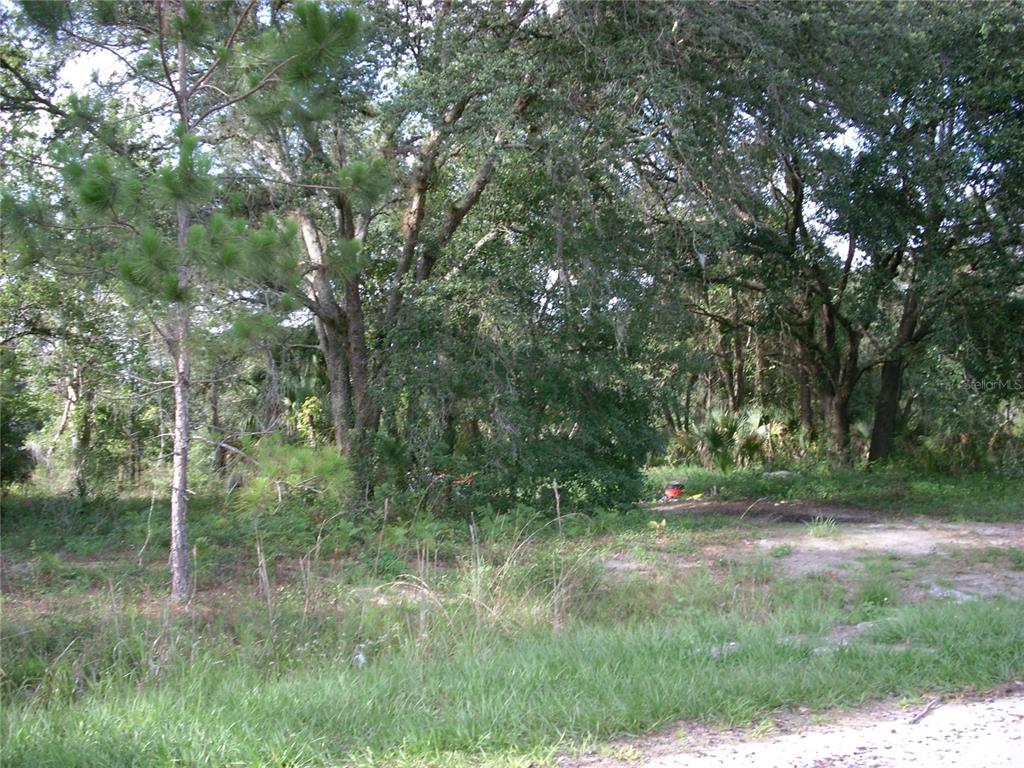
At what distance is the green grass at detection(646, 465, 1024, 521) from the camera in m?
16.1

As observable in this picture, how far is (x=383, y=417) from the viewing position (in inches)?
580

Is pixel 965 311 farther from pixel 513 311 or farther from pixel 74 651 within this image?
pixel 74 651

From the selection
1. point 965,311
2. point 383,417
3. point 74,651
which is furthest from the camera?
point 965,311

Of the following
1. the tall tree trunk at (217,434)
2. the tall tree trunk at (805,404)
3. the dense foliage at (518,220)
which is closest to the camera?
A: the tall tree trunk at (217,434)

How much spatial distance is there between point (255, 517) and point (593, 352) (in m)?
6.37

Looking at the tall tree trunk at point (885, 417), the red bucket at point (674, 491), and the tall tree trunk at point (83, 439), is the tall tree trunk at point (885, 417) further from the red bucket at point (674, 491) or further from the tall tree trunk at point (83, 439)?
the tall tree trunk at point (83, 439)

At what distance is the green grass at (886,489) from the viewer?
16.1 metres

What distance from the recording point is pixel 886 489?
1872 centimetres

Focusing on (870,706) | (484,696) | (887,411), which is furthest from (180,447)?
(887,411)

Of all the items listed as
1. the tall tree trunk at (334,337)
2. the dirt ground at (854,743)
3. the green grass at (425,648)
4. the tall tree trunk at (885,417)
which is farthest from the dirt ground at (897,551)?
the tall tree trunk at (885,417)

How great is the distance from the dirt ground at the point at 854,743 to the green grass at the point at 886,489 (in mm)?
10617

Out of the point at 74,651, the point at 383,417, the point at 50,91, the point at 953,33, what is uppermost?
the point at 953,33

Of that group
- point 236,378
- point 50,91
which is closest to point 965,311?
point 236,378
